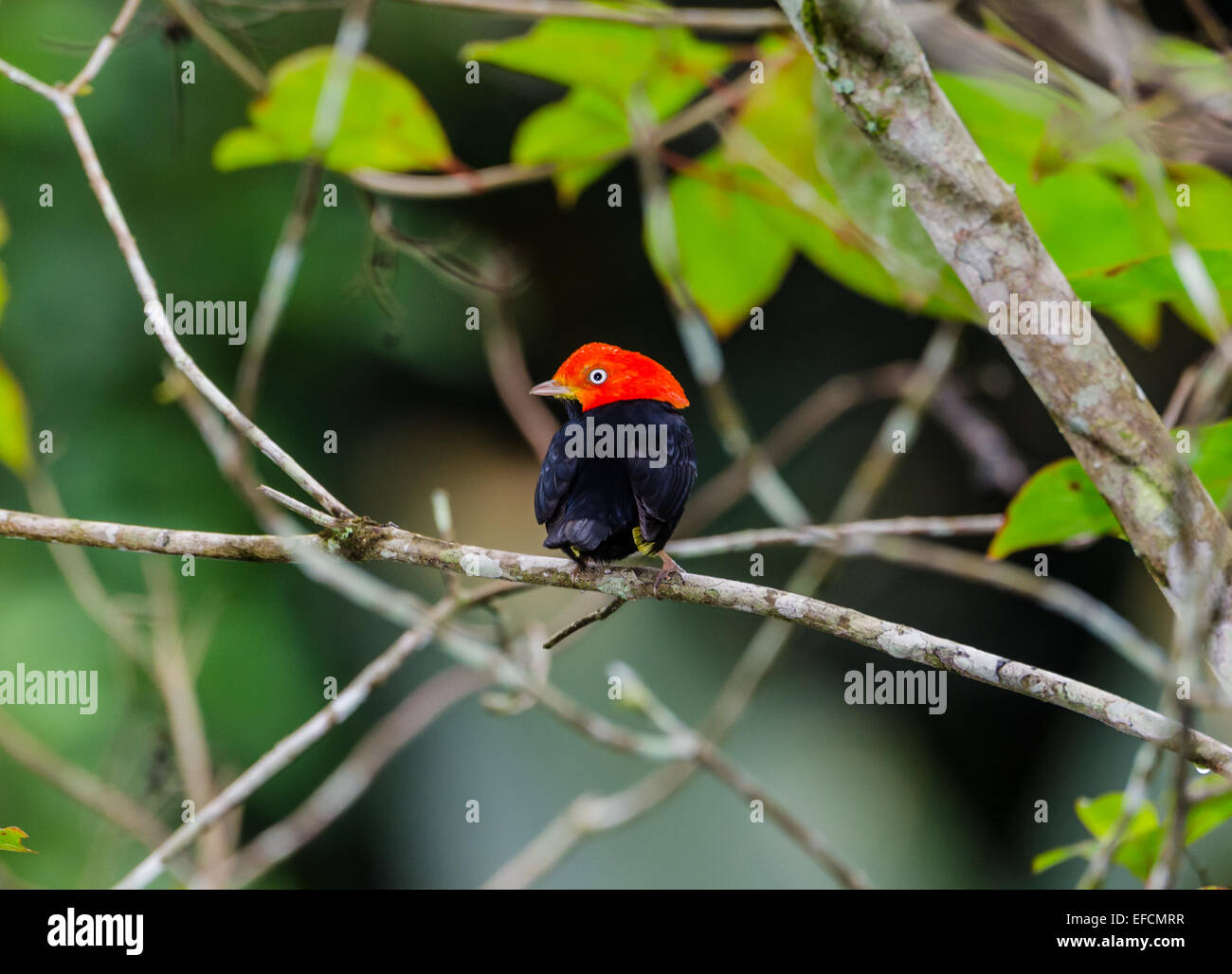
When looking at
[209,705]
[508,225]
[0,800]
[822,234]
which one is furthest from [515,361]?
[0,800]

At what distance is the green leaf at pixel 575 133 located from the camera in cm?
183

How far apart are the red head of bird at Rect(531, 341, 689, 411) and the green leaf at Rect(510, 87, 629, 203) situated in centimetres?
35

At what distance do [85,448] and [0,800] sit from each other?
97 cm

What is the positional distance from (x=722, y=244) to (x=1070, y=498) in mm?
759

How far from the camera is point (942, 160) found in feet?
4.21

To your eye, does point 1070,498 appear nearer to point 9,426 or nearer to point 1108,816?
point 1108,816

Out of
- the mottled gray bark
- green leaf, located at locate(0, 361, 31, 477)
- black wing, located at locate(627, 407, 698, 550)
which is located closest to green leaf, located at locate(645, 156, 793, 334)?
black wing, located at locate(627, 407, 698, 550)

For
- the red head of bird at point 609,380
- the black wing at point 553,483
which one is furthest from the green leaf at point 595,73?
the black wing at point 553,483

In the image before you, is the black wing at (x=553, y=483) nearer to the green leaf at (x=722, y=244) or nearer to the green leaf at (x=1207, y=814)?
the green leaf at (x=722, y=244)

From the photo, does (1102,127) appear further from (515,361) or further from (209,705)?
(209,705)

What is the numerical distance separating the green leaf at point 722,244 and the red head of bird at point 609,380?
18cm

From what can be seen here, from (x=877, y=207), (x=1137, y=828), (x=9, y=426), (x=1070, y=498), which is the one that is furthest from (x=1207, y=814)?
(x=9, y=426)

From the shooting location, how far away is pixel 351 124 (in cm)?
182
